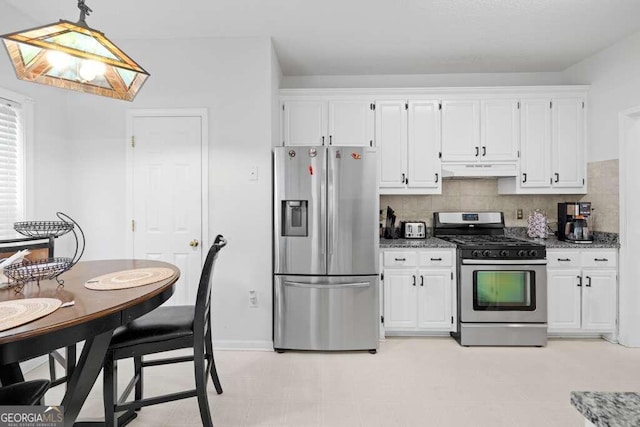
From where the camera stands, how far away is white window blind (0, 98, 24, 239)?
2600mm

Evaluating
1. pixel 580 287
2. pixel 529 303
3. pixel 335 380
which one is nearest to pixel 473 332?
pixel 529 303

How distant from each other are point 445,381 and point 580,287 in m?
1.74

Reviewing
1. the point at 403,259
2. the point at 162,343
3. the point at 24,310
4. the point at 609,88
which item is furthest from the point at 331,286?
the point at 609,88

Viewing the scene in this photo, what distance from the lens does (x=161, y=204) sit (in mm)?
3150

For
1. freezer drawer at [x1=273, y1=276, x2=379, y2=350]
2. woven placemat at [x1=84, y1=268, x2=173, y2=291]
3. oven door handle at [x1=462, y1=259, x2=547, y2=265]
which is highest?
woven placemat at [x1=84, y1=268, x2=173, y2=291]

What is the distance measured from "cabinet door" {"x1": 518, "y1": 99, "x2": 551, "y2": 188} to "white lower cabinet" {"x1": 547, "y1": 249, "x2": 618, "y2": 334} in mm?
784

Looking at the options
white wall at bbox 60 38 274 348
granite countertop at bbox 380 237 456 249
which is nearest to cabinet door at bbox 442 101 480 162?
granite countertop at bbox 380 237 456 249

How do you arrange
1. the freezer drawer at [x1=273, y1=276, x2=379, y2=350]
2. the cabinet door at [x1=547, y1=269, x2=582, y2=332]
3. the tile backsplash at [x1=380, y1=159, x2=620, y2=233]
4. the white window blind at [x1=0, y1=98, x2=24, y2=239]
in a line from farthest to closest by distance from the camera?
the tile backsplash at [x1=380, y1=159, x2=620, y2=233]
the cabinet door at [x1=547, y1=269, x2=582, y2=332]
the freezer drawer at [x1=273, y1=276, x2=379, y2=350]
the white window blind at [x1=0, y1=98, x2=24, y2=239]

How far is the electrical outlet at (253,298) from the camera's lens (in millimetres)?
3109

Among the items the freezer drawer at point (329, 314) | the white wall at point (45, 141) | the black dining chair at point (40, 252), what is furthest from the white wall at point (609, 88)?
the white wall at point (45, 141)

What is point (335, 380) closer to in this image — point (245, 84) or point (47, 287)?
point (47, 287)

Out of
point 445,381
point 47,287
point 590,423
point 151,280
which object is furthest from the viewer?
point 445,381

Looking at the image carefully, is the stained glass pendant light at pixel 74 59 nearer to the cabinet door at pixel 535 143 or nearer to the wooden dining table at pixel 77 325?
the wooden dining table at pixel 77 325

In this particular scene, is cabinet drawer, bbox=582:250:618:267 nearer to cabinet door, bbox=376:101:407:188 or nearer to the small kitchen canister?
the small kitchen canister
